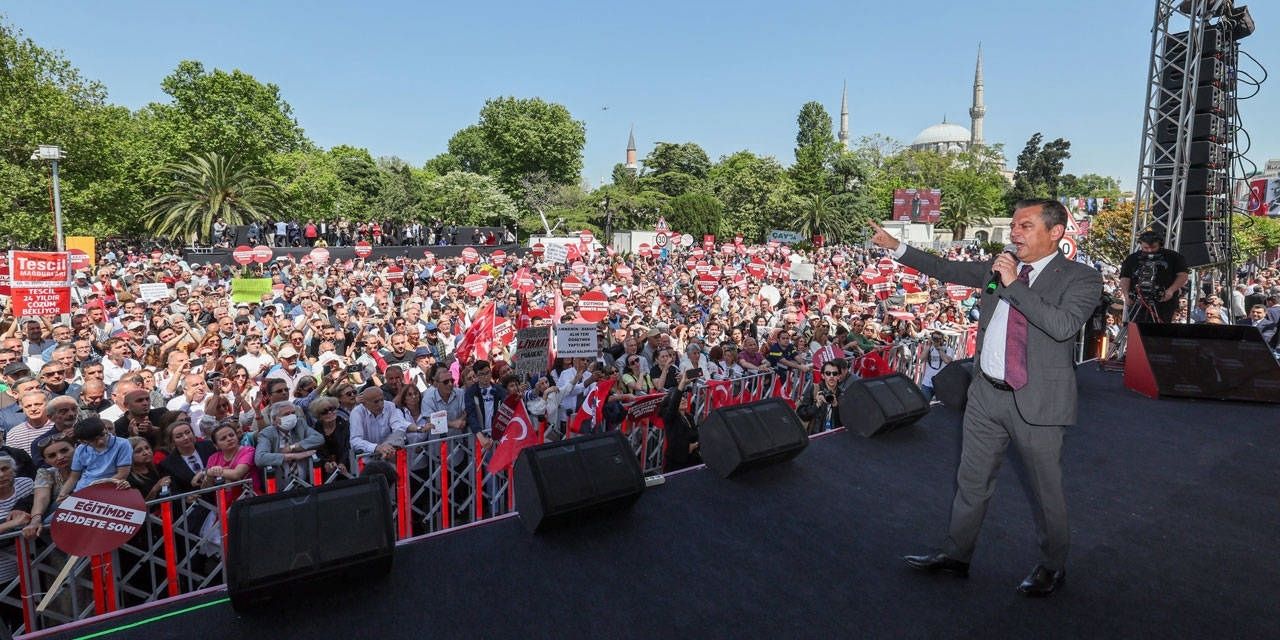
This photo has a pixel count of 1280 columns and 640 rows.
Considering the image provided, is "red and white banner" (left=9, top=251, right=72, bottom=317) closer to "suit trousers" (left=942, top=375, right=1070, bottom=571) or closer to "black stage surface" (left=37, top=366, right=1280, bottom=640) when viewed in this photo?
"black stage surface" (left=37, top=366, right=1280, bottom=640)

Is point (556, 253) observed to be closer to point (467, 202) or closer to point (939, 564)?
point (939, 564)

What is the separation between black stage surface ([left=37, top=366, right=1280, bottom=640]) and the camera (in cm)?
280

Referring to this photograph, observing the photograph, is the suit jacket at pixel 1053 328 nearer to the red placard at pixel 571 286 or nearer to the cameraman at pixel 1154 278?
the cameraman at pixel 1154 278

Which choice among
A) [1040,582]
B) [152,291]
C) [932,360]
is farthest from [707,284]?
[1040,582]

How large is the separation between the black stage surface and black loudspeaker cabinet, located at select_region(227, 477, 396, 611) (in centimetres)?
13

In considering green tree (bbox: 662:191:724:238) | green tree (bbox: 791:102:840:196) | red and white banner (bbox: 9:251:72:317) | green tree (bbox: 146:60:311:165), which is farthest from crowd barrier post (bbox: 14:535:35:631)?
green tree (bbox: 791:102:840:196)

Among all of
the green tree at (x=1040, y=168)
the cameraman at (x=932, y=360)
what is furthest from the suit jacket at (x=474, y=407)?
the green tree at (x=1040, y=168)

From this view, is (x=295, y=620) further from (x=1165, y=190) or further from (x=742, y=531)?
(x=1165, y=190)

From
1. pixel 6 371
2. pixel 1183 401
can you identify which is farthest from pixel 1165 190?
pixel 6 371

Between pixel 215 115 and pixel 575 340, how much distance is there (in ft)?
120

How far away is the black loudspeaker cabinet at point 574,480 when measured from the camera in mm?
3475

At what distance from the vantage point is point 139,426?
17.0 ft

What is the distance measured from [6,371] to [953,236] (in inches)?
3088

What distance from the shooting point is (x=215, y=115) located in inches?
1369
